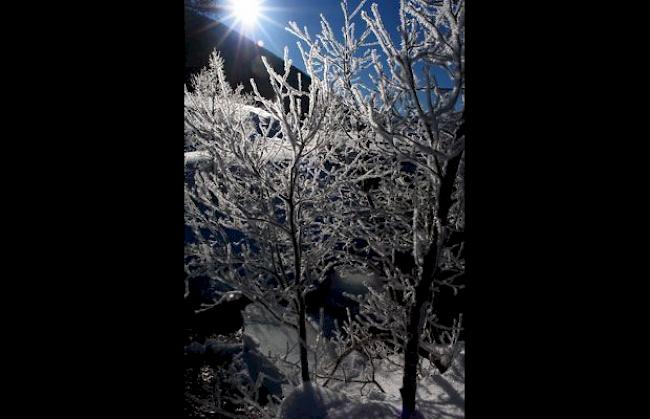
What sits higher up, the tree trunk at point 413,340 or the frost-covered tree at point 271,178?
the frost-covered tree at point 271,178

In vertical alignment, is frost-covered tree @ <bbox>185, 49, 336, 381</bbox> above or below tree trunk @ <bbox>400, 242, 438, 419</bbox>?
above

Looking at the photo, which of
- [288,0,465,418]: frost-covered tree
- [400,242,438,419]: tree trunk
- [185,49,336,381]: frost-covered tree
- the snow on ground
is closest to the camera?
[288,0,465,418]: frost-covered tree

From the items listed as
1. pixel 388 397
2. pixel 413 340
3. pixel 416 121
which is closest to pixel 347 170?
pixel 416 121

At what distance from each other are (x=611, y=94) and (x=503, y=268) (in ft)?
1.95

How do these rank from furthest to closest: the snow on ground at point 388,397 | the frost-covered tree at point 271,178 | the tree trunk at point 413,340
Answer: the frost-covered tree at point 271,178 < the snow on ground at point 388,397 < the tree trunk at point 413,340

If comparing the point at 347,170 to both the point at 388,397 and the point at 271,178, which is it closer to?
the point at 271,178

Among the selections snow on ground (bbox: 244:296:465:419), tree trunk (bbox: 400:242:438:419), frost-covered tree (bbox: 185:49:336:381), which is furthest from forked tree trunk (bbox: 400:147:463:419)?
frost-covered tree (bbox: 185:49:336:381)

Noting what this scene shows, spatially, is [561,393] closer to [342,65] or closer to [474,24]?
[474,24]

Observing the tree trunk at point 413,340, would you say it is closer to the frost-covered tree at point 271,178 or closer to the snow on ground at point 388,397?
the snow on ground at point 388,397

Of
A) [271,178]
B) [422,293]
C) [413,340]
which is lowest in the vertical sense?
[413,340]

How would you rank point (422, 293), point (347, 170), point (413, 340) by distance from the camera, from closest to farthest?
point (422, 293)
point (413, 340)
point (347, 170)

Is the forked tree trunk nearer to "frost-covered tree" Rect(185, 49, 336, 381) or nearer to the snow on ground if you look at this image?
the snow on ground

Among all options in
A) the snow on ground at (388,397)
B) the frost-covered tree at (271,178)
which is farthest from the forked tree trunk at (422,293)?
the frost-covered tree at (271,178)

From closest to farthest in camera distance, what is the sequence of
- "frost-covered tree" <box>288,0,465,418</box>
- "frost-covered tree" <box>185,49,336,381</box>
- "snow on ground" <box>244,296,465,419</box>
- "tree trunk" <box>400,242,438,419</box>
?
1. "frost-covered tree" <box>288,0,465,418</box>
2. "tree trunk" <box>400,242,438,419</box>
3. "snow on ground" <box>244,296,465,419</box>
4. "frost-covered tree" <box>185,49,336,381</box>
